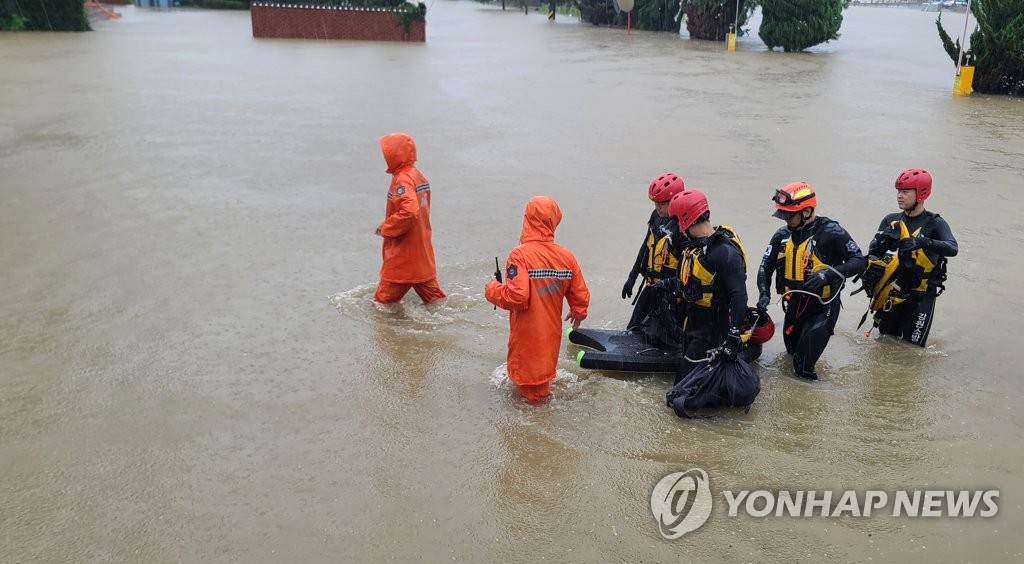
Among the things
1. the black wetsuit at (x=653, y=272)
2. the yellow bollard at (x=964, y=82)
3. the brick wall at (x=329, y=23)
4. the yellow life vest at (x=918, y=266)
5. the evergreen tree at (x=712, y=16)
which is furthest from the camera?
the evergreen tree at (x=712, y=16)

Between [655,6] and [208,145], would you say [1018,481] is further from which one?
[655,6]

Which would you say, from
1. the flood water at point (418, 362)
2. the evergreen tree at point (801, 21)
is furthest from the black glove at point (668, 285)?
the evergreen tree at point (801, 21)

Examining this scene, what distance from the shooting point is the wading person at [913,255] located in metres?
5.96

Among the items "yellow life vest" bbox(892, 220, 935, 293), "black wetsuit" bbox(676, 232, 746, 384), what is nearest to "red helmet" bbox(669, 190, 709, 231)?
"black wetsuit" bbox(676, 232, 746, 384)

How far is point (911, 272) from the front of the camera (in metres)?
6.20

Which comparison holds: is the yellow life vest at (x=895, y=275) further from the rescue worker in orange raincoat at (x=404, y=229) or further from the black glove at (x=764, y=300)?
the rescue worker in orange raincoat at (x=404, y=229)

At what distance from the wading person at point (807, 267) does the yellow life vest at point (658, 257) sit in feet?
2.19

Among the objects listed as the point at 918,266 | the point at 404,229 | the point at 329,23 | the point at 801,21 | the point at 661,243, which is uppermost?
the point at 801,21

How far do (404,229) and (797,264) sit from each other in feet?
10.5

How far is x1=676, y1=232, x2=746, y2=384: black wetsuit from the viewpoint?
501 centimetres

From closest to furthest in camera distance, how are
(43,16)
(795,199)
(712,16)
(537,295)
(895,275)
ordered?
(537,295) < (795,199) < (895,275) < (43,16) < (712,16)

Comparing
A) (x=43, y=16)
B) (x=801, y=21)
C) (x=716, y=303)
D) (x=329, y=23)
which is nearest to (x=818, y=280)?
(x=716, y=303)

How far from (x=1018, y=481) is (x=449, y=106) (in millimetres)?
14046
